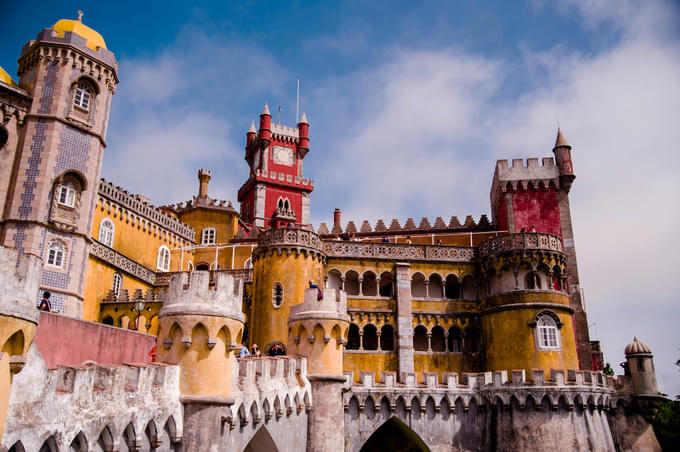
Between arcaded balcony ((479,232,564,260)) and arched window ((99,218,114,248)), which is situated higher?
arched window ((99,218,114,248))

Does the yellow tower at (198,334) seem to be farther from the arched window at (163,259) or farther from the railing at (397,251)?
the arched window at (163,259)

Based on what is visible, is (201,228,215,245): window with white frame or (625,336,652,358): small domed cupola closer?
(625,336,652,358): small domed cupola

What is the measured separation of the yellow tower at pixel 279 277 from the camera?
31781 mm

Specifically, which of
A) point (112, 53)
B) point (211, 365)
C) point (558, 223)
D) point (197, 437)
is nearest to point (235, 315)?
point (211, 365)

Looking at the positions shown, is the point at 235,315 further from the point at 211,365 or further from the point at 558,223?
the point at 558,223

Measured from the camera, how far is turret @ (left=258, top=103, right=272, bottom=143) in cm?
6322

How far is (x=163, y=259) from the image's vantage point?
45.8 meters

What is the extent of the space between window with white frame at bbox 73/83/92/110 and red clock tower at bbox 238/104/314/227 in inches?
1063

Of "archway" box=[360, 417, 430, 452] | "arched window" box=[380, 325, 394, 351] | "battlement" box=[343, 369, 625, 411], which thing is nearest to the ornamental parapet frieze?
"arched window" box=[380, 325, 394, 351]

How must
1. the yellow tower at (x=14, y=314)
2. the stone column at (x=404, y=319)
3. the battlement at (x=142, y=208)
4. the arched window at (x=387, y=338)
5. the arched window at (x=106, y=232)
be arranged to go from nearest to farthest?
the yellow tower at (x=14, y=314) < the stone column at (x=404, y=319) < the arched window at (x=387, y=338) < the arched window at (x=106, y=232) < the battlement at (x=142, y=208)

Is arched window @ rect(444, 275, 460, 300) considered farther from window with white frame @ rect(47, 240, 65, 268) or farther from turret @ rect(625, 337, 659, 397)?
window with white frame @ rect(47, 240, 65, 268)

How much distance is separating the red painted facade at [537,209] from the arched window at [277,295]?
61.5 feet

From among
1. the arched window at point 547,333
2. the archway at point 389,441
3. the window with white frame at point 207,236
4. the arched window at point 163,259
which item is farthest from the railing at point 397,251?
the window with white frame at point 207,236

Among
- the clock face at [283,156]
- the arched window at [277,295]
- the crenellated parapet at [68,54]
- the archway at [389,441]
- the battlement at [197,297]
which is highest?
the clock face at [283,156]
